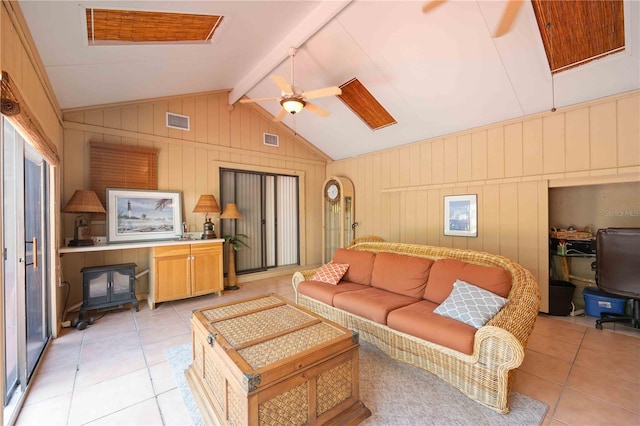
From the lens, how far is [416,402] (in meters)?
1.94

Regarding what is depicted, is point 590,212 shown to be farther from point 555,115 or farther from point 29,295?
point 29,295

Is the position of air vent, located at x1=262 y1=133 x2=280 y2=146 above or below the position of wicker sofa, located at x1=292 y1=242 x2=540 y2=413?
above

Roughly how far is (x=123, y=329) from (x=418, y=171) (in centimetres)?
477

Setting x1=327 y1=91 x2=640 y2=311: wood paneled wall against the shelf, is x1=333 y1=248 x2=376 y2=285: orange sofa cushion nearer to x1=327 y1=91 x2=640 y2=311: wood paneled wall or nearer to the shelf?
x1=327 y1=91 x2=640 y2=311: wood paneled wall

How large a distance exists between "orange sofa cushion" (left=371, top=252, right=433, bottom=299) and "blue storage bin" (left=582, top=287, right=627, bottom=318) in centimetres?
220

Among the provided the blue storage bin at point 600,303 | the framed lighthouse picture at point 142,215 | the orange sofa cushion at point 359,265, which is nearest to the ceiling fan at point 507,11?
the orange sofa cushion at point 359,265

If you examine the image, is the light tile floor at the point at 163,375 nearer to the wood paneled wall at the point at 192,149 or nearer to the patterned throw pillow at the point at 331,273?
the wood paneled wall at the point at 192,149

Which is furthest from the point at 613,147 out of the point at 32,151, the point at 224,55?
the point at 32,151

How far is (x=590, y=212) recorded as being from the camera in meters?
3.63

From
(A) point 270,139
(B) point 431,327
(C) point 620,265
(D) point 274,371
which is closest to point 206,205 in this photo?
(A) point 270,139

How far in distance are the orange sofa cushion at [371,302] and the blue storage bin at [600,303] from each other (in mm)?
2393

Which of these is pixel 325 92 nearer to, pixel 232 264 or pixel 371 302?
pixel 371 302

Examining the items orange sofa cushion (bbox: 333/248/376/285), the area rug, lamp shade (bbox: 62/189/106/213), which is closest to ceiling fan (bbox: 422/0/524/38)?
the area rug

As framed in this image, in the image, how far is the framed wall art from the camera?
409 centimetres
